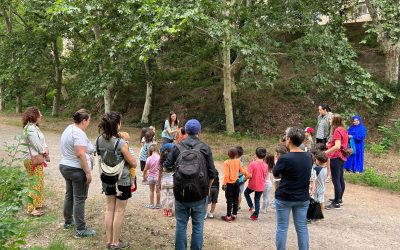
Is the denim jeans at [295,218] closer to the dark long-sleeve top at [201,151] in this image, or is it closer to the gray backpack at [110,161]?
the dark long-sleeve top at [201,151]

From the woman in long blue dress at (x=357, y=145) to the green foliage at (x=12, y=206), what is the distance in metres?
7.96

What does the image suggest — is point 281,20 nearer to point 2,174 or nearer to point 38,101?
point 2,174

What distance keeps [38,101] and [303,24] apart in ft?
75.6

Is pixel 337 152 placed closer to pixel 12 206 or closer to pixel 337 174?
pixel 337 174

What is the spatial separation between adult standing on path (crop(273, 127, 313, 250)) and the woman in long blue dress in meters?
5.52

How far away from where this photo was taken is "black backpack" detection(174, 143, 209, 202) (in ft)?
14.6

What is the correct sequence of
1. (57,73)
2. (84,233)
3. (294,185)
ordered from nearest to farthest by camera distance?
(294,185) < (84,233) < (57,73)

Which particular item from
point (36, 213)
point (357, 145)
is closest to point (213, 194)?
point (36, 213)

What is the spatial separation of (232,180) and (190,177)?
1.96m

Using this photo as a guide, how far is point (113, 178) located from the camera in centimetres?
480

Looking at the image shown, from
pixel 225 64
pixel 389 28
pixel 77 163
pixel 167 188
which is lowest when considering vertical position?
pixel 167 188

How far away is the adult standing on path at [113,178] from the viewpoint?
4777mm

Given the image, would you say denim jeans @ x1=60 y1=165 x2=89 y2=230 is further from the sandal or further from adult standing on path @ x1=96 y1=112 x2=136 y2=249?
the sandal

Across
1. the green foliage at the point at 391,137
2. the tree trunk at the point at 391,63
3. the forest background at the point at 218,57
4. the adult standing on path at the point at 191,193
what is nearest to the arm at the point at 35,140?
the adult standing on path at the point at 191,193
